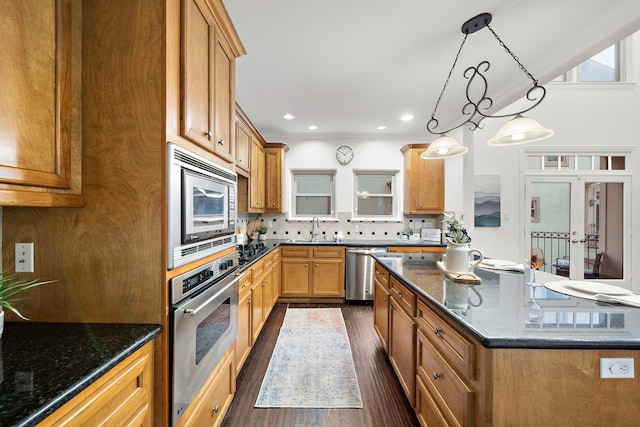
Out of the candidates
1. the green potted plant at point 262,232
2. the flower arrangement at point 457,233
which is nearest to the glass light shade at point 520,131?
the flower arrangement at point 457,233

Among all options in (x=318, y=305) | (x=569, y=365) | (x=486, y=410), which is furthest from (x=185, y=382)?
(x=318, y=305)

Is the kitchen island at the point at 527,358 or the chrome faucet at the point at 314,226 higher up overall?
the chrome faucet at the point at 314,226

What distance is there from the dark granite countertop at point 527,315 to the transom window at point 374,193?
309cm

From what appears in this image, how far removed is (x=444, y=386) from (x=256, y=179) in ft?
10.5

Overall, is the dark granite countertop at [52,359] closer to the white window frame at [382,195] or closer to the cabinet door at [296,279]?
the cabinet door at [296,279]

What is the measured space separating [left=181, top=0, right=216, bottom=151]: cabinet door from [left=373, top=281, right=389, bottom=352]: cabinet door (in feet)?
6.11

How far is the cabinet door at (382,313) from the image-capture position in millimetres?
2291

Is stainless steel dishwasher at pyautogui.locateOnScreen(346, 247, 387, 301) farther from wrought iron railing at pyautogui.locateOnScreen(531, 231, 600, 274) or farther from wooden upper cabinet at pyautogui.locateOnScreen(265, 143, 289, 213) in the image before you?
wrought iron railing at pyautogui.locateOnScreen(531, 231, 600, 274)

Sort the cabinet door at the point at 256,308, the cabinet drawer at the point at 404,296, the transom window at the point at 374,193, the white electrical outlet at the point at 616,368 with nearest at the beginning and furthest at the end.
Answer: the white electrical outlet at the point at 616,368
the cabinet drawer at the point at 404,296
the cabinet door at the point at 256,308
the transom window at the point at 374,193

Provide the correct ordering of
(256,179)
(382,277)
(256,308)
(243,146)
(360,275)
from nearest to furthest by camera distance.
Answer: (382,277), (256,308), (243,146), (256,179), (360,275)

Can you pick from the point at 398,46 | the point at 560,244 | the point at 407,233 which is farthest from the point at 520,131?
the point at 560,244

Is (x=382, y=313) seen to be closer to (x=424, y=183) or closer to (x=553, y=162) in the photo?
(x=424, y=183)

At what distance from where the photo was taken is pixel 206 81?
1364 mm

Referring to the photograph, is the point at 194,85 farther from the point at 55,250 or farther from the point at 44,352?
the point at 44,352
